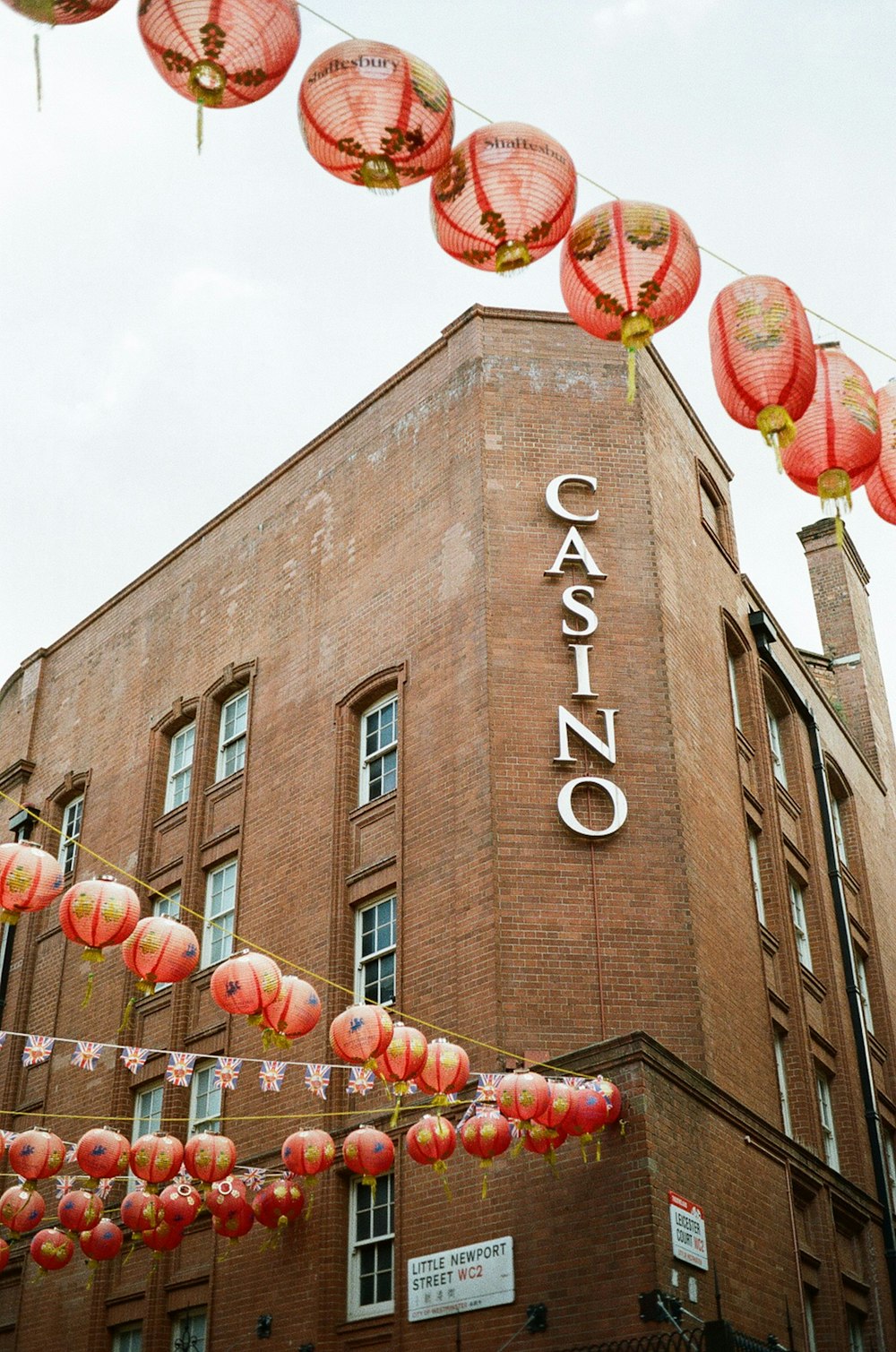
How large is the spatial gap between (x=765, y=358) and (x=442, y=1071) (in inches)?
311

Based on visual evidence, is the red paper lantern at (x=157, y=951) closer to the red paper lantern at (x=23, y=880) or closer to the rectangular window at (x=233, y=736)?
the red paper lantern at (x=23, y=880)

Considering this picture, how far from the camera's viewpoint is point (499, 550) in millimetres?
19609

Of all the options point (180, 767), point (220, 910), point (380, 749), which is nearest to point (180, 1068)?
point (220, 910)

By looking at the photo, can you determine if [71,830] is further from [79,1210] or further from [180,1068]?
[79,1210]

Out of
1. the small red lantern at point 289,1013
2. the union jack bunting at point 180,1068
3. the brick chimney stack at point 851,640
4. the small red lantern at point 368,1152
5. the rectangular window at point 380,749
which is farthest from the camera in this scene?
the brick chimney stack at point 851,640

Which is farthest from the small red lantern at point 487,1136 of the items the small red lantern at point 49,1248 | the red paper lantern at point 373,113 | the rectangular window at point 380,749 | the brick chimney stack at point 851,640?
the brick chimney stack at point 851,640

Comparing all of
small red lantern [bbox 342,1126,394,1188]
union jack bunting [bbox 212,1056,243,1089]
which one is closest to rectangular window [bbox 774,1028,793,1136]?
small red lantern [bbox 342,1126,394,1188]

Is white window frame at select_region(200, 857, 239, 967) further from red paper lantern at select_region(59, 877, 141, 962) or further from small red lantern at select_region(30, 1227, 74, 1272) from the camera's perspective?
red paper lantern at select_region(59, 877, 141, 962)

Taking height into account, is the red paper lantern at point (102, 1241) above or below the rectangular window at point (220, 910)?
below

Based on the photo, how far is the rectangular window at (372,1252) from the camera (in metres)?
16.4

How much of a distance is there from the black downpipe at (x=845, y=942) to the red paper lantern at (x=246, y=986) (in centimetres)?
1193

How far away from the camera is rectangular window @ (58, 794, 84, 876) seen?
25922 millimetres

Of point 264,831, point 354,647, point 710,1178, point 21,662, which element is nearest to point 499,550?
point 354,647

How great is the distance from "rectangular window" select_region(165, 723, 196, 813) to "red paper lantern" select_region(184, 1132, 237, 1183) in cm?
876
